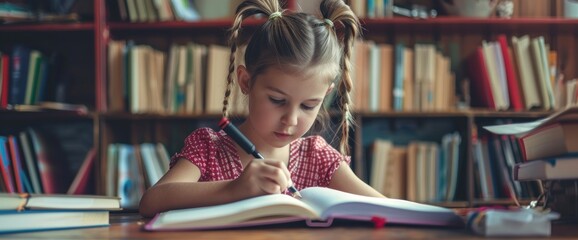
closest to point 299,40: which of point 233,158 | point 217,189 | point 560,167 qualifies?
point 233,158

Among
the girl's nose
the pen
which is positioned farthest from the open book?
the girl's nose

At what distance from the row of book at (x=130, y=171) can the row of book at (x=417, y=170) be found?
2.75 ft

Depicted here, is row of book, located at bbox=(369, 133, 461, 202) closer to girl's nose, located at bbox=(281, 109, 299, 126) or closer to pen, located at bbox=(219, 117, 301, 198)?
girl's nose, located at bbox=(281, 109, 299, 126)

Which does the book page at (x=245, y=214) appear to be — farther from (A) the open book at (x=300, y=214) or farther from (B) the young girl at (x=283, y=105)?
(B) the young girl at (x=283, y=105)

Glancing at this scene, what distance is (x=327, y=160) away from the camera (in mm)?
1565

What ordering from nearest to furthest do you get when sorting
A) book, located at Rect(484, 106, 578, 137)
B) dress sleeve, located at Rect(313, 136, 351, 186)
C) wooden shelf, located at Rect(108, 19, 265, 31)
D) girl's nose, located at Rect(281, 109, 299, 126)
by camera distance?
book, located at Rect(484, 106, 578, 137)
girl's nose, located at Rect(281, 109, 299, 126)
dress sleeve, located at Rect(313, 136, 351, 186)
wooden shelf, located at Rect(108, 19, 265, 31)

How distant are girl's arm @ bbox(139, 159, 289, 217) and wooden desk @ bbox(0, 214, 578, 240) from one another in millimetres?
114

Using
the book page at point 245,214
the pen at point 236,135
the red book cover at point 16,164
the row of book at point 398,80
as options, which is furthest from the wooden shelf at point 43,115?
the book page at point 245,214

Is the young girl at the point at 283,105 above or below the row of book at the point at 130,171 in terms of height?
above

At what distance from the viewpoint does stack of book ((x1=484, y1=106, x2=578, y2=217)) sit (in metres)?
0.95

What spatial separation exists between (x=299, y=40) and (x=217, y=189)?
1.46 ft

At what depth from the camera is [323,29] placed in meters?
1.43

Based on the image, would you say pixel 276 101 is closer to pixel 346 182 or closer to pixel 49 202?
pixel 346 182

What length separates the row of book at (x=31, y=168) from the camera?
107 inches
